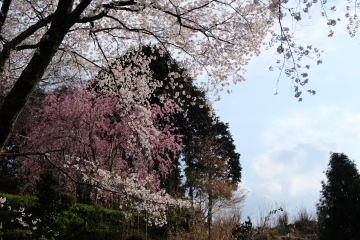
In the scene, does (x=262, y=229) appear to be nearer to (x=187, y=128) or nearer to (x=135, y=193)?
(x=135, y=193)

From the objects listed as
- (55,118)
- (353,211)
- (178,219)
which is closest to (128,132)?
(55,118)

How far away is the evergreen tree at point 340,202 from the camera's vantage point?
7.00 meters

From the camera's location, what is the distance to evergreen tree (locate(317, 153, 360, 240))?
7000 millimetres

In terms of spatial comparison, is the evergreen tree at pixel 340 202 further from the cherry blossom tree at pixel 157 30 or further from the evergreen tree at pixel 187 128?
the evergreen tree at pixel 187 128

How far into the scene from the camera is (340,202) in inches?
285

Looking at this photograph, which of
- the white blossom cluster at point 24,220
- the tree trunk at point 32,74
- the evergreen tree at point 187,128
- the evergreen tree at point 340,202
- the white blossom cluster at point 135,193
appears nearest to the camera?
the tree trunk at point 32,74

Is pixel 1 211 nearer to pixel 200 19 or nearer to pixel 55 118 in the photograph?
pixel 55 118

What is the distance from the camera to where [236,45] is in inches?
253

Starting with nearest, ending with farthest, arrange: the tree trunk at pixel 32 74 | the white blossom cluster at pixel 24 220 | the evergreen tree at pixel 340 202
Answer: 1. the tree trunk at pixel 32 74
2. the evergreen tree at pixel 340 202
3. the white blossom cluster at pixel 24 220

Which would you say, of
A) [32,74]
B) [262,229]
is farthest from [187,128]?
[32,74]

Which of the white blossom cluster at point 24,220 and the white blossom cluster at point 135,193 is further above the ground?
the white blossom cluster at point 135,193

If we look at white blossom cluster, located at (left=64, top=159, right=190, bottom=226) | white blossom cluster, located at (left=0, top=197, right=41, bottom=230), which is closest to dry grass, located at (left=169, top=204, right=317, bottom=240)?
white blossom cluster, located at (left=64, top=159, right=190, bottom=226)

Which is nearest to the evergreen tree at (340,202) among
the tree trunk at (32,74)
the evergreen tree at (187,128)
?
the tree trunk at (32,74)

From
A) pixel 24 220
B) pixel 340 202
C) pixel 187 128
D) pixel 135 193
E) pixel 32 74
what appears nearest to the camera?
pixel 32 74
